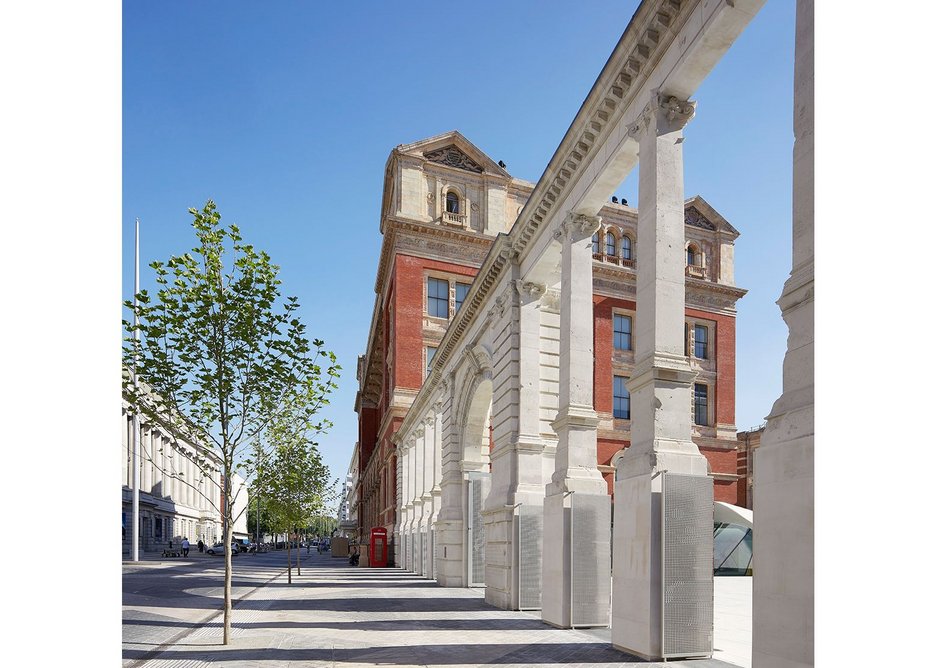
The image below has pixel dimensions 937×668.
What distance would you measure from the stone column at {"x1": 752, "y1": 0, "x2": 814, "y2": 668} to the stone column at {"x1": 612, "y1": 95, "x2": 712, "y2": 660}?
11.0ft

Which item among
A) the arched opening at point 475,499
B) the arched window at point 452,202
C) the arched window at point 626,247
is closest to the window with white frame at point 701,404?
the arched window at point 626,247

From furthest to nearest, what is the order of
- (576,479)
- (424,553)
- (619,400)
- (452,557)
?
(619,400)
(424,553)
(452,557)
(576,479)

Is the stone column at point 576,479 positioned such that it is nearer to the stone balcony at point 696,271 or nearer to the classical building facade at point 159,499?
the stone balcony at point 696,271

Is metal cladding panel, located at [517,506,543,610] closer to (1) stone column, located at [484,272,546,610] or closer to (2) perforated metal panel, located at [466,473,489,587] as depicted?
(1) stone column, located at [484,272,546,610]

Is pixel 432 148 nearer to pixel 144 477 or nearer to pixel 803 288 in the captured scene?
pixel 803 288

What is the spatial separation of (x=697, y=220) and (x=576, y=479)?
40534 mm

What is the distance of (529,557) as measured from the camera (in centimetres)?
1873

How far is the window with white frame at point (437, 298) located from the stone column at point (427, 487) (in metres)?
12.7

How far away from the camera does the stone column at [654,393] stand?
38.9 feet

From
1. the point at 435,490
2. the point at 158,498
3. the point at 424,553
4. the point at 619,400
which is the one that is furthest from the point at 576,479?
the point at 158,498

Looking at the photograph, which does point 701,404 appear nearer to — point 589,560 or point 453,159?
point 453,159

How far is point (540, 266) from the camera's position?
20.0 metres
